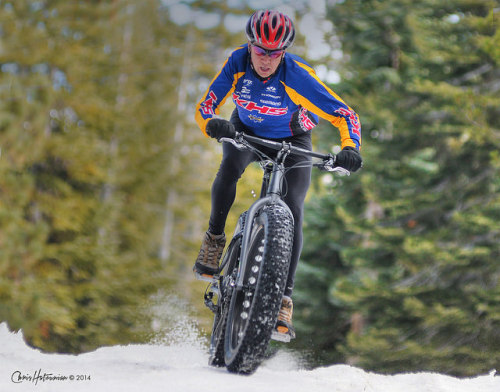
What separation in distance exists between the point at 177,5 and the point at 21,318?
59.6 feet

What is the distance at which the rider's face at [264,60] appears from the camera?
406cm

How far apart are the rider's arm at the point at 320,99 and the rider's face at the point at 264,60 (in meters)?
0.18

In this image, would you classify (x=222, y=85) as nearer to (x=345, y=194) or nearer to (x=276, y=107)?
(x=276, y=107)

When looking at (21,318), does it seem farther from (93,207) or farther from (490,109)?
(490,109)

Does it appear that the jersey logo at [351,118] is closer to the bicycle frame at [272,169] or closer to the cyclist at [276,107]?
the cyclist at [276,107]

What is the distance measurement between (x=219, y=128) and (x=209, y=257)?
1.65 metres

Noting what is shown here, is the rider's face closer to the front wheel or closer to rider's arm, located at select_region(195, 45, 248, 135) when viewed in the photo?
rider's arm, located at select_region(195, 45, 248, 135)

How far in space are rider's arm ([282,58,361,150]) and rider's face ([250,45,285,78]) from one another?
0.18 meters

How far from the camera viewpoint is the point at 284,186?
178 inches

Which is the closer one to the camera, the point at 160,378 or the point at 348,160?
the point at 160,378

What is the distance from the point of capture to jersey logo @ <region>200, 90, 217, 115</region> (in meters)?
4.45

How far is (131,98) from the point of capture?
18.9m

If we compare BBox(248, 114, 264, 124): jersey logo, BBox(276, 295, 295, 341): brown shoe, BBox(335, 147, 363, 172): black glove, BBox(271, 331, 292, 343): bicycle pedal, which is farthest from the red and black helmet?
BBox(271, 331, 292, 343): bicycle pedal

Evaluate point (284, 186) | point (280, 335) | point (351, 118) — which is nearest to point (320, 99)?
point (351, 118)
